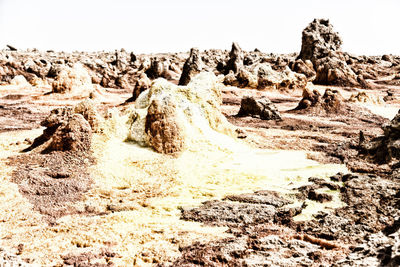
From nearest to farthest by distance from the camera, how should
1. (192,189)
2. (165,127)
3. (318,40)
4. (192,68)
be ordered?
(192,189), (165,127), (192,68), (318,40)

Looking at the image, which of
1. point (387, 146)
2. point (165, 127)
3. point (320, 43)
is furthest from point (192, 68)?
point (320, 43)

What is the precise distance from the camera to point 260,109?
16516 millimetres

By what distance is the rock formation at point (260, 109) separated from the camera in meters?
16.4

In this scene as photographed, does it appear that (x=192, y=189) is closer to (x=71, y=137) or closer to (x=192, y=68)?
(x=71, y=137)

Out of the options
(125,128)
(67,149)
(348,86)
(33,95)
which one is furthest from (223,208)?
(348,86)

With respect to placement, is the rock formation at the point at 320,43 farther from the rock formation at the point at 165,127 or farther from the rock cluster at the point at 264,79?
the rock formation at the point at 165,127

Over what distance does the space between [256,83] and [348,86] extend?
8.41 meters

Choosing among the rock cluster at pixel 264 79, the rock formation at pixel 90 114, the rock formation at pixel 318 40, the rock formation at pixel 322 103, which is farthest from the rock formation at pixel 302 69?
the rock formation at pixel 90 114

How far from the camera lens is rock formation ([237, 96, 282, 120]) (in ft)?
53.8

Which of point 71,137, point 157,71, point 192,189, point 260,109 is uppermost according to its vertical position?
point 157,71

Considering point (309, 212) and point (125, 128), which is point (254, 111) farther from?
point (309, 212)

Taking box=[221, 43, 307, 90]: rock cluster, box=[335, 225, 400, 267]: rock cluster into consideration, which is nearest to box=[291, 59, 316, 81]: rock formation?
box=[221, 43, 307, 90]: rock cluster

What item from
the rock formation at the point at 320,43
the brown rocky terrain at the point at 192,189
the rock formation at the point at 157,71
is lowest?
the brown rocky terrain at the point at 192,189

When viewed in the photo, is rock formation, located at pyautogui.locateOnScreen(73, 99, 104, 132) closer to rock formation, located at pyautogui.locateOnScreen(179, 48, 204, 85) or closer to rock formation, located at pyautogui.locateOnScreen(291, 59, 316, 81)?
rock formation, located at pyautogui.locateOnScreen(179, 48, 204, 85)
